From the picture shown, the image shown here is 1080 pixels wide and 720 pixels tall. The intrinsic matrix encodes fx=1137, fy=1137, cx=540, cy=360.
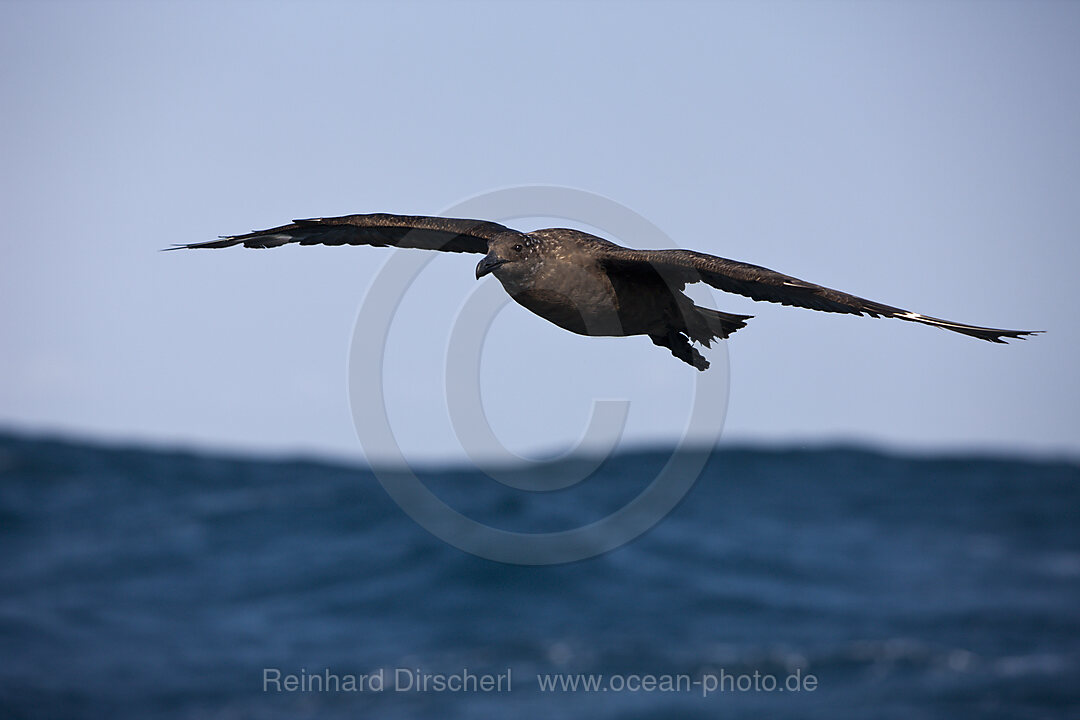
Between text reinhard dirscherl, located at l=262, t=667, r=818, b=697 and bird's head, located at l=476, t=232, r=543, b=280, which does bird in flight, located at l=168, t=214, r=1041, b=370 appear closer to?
bird's head, located at l=476, t=232, r=543, b=280

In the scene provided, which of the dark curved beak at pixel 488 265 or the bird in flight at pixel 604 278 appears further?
the dark curved beak at pixel 488 265

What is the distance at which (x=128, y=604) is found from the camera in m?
58.7

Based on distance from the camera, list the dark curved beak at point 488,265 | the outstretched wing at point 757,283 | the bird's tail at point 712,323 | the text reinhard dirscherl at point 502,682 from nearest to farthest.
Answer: the outstretched wing at point 757,283
the dark curved beak at point 488,265
the bird's tail at point 712,323
the text reinhard dirscherl at point 502,682

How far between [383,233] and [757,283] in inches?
181

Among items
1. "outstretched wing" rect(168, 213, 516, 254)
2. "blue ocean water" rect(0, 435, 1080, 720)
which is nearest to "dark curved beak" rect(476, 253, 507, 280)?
"outstretched wing" rect(168, 213, 516, 254)

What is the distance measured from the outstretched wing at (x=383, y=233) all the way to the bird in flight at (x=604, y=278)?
0.01 metres

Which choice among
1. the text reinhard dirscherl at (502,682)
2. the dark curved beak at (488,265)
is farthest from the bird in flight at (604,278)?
the text reinhard dirscherl at (502,682)

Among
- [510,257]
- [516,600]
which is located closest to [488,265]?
[510,257]

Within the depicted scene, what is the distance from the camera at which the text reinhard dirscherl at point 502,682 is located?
48.9 m

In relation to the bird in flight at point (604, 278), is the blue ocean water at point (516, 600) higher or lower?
higher

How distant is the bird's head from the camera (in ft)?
33.2

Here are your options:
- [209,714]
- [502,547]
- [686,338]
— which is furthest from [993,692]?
[686,338]

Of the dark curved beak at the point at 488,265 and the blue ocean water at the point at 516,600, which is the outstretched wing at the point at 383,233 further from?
the blue ocean water at the point at 516,600

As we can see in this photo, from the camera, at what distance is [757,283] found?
29.7 ft
